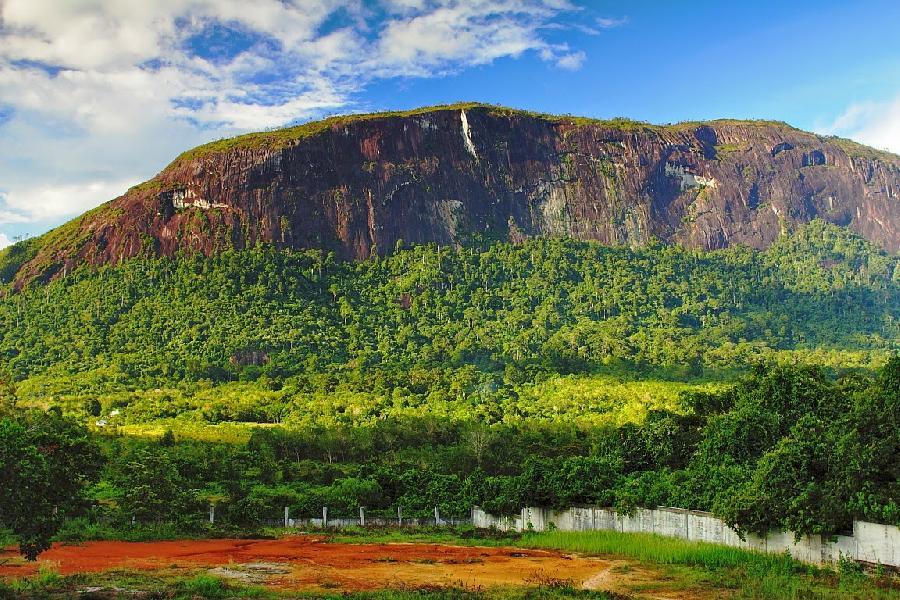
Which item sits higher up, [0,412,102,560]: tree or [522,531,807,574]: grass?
[0,412,102,560]: tree

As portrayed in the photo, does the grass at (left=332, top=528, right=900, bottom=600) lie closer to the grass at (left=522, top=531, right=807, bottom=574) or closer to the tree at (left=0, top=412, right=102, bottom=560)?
the grass at (left=522, top=531, right=807, bottom=574)

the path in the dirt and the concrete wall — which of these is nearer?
the concrete wall

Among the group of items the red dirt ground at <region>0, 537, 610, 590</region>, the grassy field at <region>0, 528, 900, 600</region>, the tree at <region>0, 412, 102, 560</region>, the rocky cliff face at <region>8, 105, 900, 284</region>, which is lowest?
the red dirt ground at <region>0, 537, 610, 590</region>

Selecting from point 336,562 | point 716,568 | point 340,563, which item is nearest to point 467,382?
point 336,562

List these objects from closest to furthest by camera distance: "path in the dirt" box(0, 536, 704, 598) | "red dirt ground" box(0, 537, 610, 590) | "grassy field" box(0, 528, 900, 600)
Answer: "grassy field" box(0, 528, 900, 600)
"path in the dirt" box(0, 536, 704, 598)
"red dirt ground" box(0, 537, 610, 590)

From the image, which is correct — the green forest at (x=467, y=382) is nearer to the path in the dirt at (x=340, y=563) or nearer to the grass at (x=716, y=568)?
the grass at (x=716, y=568)

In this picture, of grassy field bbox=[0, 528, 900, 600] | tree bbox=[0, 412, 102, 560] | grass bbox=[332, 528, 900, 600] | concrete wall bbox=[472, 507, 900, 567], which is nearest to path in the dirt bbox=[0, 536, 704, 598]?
grassy field bbox=[0, 528, 900, 600]

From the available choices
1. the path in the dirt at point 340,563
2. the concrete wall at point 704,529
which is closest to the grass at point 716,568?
the concrete wall at point 704,529
